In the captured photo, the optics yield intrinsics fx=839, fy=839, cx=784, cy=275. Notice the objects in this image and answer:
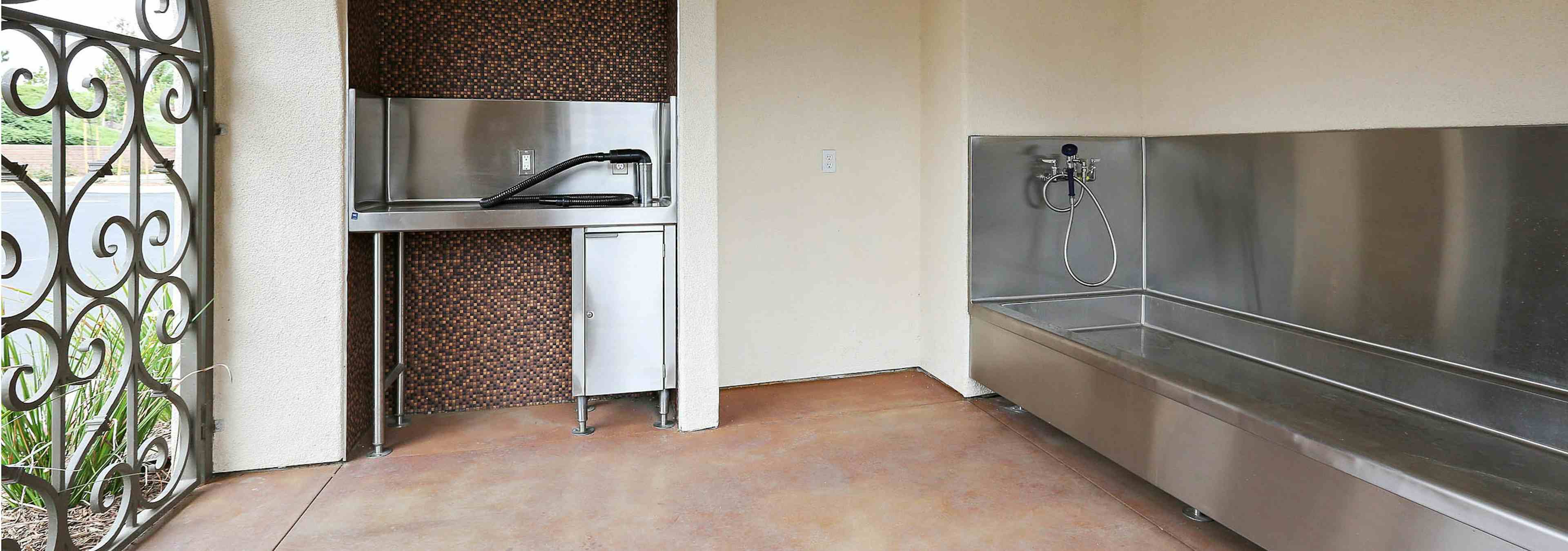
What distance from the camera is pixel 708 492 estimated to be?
2.69 metres

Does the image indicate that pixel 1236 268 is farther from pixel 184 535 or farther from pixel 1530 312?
pixel 184 535

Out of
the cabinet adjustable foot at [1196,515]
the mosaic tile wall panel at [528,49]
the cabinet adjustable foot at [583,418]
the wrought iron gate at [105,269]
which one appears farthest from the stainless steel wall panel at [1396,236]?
the wrought iron gate at [105,269]

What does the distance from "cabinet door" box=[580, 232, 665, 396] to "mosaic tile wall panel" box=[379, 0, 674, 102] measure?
74 cm

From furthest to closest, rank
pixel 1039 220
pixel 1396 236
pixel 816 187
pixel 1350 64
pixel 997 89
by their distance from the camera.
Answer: pixel 816 187 → pixel 1039 220 → pixel 997 89 → pixel 1350 64 → pixel 1396 236

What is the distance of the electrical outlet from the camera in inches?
133

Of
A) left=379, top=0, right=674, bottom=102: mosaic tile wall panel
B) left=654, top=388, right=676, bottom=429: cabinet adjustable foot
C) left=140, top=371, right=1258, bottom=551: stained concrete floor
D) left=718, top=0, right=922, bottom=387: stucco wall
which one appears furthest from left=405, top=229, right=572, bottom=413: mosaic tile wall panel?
left=718, top=0, right=922, bottom=387: stucco wall

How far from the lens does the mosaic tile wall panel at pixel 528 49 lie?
10.7 ft

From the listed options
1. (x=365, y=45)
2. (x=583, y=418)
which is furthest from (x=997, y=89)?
(x=365, y=45)

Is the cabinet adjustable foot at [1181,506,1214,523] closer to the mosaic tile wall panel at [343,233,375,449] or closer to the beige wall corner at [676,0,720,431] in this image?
the beige wall corner at [676,0,720,431]

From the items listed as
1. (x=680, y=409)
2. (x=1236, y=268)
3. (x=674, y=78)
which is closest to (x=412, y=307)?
(x=680, y=409)

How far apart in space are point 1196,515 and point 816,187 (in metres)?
2.10

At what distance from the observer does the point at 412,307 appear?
132 inches

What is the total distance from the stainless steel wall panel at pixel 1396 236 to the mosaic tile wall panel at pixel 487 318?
264 cm

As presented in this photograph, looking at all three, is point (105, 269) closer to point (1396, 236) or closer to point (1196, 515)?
point (1196, 515)
